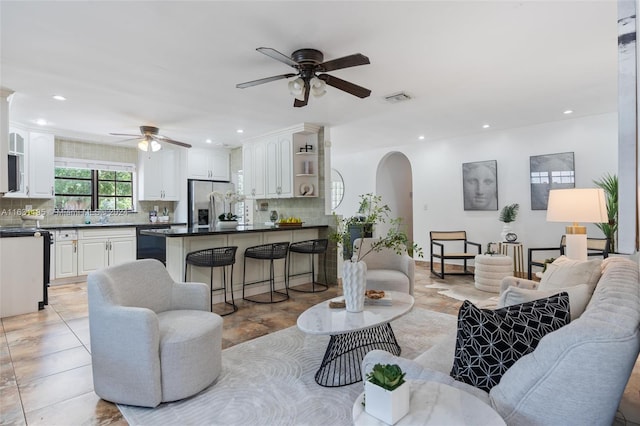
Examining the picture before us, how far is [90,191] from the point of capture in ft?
20.7

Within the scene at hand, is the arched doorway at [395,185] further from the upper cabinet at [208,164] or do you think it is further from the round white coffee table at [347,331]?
the round white coffee table at [347,331]

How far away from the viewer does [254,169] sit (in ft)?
20.4

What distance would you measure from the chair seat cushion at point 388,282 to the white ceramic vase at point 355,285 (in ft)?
3.46

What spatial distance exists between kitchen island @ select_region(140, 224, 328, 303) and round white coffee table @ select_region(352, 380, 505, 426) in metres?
3.09

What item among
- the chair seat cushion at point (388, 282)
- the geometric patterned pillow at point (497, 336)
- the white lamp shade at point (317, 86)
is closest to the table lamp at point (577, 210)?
the chair seat cushion at point (388, 282)

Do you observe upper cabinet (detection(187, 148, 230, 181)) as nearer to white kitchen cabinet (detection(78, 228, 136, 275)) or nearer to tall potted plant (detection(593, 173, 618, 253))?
white kitchen cabinet (detection(78, 228, 136, 275))

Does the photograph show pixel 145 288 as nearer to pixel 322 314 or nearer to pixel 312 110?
pixel 322 314

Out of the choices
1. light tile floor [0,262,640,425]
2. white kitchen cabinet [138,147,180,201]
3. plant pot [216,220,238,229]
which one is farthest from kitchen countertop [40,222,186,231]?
plant pot [216,220,238,229]

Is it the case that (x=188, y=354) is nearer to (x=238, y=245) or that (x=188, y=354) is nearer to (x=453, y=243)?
(x=238, y=245)

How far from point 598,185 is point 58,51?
21.3 feet

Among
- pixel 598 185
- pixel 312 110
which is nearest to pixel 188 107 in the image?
pixel 312 110

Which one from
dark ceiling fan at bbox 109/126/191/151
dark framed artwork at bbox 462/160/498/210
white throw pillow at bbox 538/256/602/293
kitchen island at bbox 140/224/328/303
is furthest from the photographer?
dark framed artwork at bbox 462/160/498/210

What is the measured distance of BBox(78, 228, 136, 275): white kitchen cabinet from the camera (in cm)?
551

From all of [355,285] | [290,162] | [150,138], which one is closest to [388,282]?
[355,285]
